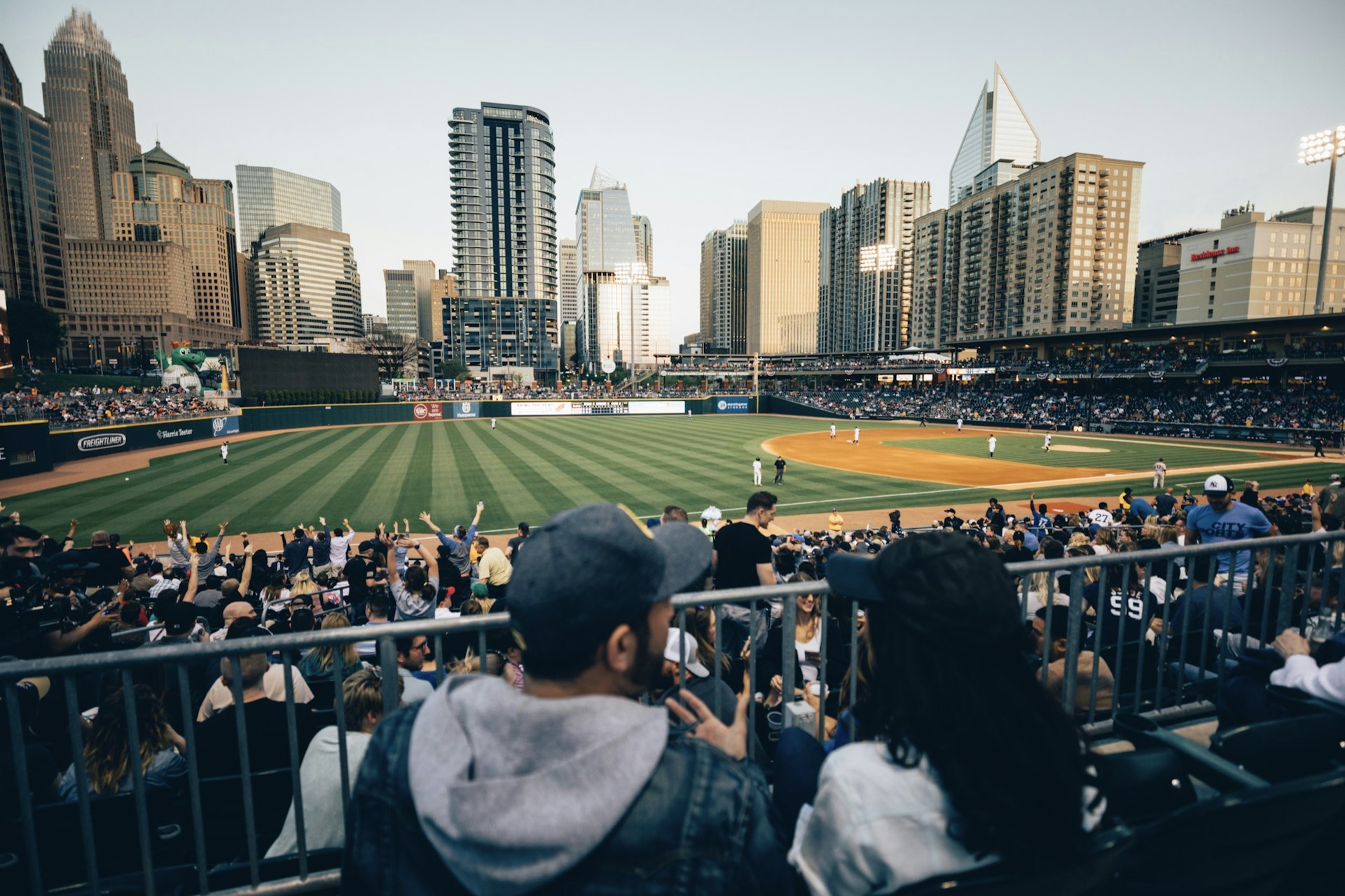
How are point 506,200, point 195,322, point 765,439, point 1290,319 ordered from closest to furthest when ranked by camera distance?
point 765,439 < point 1290,319 < point 506,200 < point 195,322

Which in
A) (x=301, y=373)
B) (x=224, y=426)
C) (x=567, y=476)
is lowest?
(x=567, y=476)

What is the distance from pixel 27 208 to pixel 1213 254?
228 metres

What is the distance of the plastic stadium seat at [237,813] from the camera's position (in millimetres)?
3123

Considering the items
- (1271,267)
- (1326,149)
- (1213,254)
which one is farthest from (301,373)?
(1271,267)

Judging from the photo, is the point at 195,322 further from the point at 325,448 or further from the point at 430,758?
the point at 430,758

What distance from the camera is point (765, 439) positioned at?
1720 inches

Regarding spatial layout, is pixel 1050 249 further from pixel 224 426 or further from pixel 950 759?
pixel 950 759

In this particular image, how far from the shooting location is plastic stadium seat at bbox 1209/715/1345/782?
7.10ft

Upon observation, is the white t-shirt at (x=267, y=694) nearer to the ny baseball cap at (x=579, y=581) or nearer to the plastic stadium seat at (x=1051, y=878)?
the ny baseball cap at (x=579, y=581)

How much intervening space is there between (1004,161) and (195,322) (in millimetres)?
213503

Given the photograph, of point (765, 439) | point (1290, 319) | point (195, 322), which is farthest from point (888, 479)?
point (195, 322)

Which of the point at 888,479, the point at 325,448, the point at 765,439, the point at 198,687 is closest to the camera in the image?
the point at 198,687

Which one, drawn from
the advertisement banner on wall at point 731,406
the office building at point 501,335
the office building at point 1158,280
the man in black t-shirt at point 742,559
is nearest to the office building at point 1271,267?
the office building at point 1158,280

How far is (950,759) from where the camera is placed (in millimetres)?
1505
